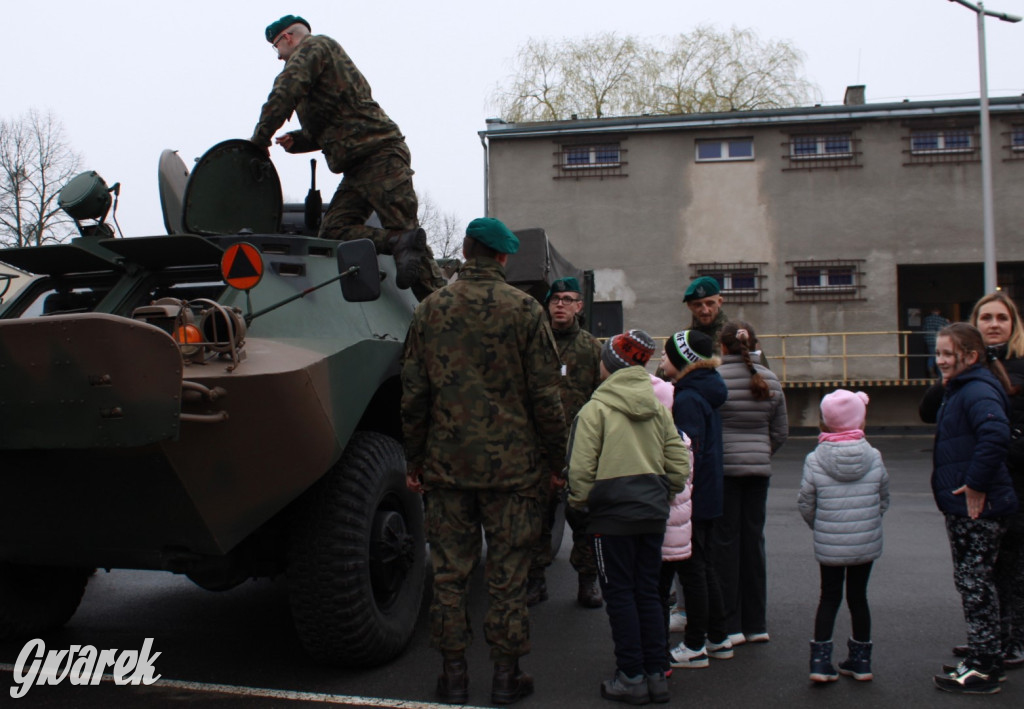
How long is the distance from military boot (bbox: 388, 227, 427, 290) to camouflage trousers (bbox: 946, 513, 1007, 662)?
281cm

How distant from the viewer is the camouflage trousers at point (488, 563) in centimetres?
372

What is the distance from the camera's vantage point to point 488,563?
3785mm

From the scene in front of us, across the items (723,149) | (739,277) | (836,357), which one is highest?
(723,149)

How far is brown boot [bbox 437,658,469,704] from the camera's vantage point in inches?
147

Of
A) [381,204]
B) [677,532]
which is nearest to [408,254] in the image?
[381,204]

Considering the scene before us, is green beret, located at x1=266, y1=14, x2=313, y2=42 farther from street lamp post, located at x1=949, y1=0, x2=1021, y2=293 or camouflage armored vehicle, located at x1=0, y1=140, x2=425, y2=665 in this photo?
street lamp post, located at x1=949, y1=0, x2=1021, y2=293

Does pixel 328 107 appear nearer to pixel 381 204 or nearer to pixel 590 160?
pixel 381 204

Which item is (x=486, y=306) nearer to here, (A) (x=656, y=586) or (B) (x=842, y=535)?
(A) (x=656, y=586)

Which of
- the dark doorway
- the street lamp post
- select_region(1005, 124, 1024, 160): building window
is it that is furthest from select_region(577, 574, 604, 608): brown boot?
select_region(1005, 124, 1024, 160): building window

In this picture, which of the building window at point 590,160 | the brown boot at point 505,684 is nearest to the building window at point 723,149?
the building window at point 590,160

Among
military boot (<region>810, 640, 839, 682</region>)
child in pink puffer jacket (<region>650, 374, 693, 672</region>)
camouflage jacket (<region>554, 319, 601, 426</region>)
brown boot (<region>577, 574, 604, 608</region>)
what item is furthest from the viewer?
camouflage jacket (<region>554, 319, 601, 426</region>)

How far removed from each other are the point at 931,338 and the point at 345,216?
58.6ft

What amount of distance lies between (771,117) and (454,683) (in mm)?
20175

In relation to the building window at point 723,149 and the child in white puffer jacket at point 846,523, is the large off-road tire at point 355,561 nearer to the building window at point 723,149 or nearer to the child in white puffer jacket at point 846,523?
the child in white puffer jacket at point 846,523
